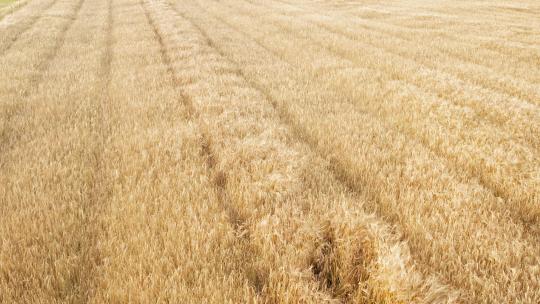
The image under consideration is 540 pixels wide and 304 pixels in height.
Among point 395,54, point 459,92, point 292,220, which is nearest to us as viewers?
point 292,220

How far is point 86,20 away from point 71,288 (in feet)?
54.7


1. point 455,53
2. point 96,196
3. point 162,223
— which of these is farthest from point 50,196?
point 455,53

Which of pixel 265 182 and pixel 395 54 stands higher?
pixel 395 54

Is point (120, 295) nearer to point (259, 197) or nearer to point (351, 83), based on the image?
point (259, 197)

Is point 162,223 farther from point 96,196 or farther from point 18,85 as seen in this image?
point 18,85

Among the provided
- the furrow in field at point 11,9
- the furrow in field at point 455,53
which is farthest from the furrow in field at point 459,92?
the furrow in field at point 11,9

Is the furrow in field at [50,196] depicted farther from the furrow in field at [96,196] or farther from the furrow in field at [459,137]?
the furrow in field at [459,137]

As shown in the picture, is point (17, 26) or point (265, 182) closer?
point (265, 182)

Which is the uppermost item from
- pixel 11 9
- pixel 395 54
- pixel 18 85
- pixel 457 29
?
pixel 11 9

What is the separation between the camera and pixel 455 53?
10.6 metres

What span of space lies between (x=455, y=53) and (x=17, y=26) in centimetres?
1477

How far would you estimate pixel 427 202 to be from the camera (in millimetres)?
3234

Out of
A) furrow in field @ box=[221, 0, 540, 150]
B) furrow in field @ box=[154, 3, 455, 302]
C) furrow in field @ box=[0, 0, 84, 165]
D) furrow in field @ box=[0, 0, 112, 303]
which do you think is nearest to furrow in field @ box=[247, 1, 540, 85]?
furrow in field @ box=[221, 0, 540, 150]

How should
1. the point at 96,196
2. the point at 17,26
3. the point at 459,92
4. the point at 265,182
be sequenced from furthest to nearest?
1. the point at 17,26
2. the point at 459,92
3. the point at 265,182
4. the point at 96,196
